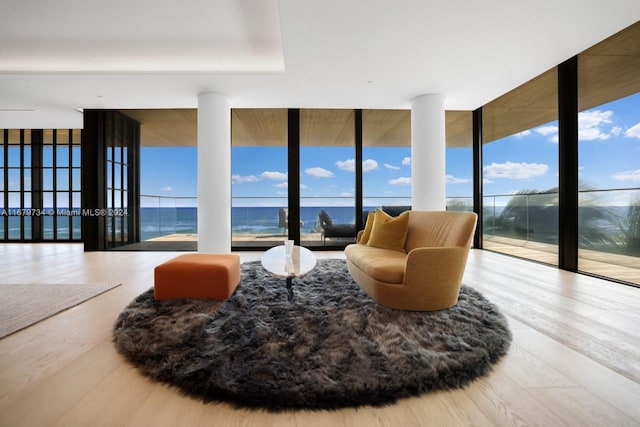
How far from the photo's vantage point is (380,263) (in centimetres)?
247

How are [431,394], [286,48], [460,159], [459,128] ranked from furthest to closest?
1. [459,128]
2. [460,159]
3. [286,48]
4. [431,394]

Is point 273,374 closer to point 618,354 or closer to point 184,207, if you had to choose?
point 618,354

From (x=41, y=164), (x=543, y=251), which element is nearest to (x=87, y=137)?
(x=41, y=164)

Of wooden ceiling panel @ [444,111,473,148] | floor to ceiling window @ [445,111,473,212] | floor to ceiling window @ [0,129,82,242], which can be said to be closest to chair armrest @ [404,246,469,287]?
floor to ceiling window @ [445,111,473,212]

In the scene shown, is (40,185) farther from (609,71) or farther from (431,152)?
(609,71)

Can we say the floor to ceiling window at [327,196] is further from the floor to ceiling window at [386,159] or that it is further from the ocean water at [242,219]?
the floor to ceiling window at [386,159]

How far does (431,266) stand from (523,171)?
452 cm

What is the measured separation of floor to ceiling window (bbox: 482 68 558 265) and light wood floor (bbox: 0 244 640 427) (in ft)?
8.02

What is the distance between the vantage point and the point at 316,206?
6215mm

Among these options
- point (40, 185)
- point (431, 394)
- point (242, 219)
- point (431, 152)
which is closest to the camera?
point (431, 394)

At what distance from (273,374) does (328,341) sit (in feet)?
1.45

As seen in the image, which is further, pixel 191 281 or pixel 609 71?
pixel 609 71

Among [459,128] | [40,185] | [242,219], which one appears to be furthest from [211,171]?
[40,185]

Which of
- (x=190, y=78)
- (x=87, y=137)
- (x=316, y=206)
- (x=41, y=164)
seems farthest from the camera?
(x=41, y=164)
